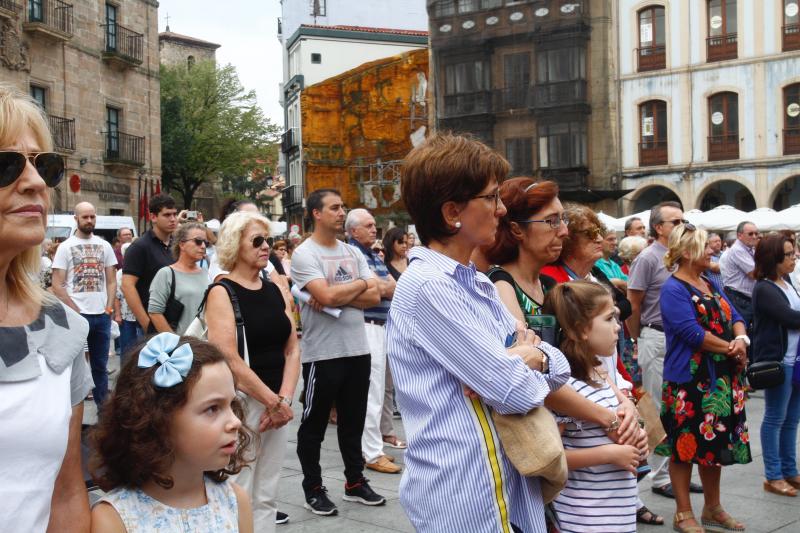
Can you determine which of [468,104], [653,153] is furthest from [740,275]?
[468,104]

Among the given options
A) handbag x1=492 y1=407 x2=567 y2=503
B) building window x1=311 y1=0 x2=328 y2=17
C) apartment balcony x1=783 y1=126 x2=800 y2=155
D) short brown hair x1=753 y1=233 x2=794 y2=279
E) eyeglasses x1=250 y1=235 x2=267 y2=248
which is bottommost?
handbag x1=492 y1=407 x2=567 y2=503

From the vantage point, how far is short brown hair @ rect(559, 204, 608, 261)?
4.64m

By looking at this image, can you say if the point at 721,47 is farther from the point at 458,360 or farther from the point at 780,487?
the point at 458,360

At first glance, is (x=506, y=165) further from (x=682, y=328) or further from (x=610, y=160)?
(x=610, y=160)

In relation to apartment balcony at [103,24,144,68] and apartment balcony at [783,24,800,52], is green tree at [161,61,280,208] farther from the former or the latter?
apartment balcony at [783,24,800,52]

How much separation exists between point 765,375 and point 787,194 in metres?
31.0

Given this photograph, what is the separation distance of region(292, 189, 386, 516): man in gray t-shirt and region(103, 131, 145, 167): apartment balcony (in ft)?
91.1

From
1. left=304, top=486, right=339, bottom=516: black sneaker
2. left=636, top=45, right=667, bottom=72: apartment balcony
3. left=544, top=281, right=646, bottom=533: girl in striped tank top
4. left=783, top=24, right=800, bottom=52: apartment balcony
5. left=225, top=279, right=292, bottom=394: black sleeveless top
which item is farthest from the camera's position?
left=636, top=45, right=667, bottom=72: apartment balcony

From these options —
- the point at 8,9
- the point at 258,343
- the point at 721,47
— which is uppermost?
the point at 721,47

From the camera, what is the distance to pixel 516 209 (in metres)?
3.98

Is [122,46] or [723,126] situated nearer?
[122,46]

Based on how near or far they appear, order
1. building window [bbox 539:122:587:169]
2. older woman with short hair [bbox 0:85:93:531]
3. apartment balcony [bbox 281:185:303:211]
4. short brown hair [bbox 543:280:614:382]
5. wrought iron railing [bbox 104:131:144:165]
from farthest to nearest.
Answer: apartment balcony [bbox 281:185:303:211] → building window [bbox 539:122:587:169] → wrought iron railing [bbox 104:131:144:165] → short brown hair [bbox 543:280:614:382] → older woman with short hair [bbox 0:85:93:531]

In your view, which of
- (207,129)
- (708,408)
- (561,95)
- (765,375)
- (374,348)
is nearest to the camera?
(708,408)

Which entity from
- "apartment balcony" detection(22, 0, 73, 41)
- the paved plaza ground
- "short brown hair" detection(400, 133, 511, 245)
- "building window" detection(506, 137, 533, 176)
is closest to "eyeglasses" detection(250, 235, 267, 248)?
the paved plaza ground
